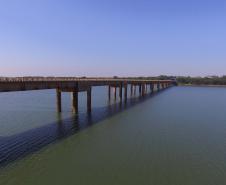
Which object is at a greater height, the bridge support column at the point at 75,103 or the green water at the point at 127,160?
Answer: the bridge support column at the point at 75,103

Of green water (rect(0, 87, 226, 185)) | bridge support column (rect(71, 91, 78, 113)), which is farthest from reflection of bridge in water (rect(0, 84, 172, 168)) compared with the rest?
bridge support column (rect(71, 91, 78, 113))

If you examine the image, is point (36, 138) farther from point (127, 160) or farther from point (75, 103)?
point (75, 103)

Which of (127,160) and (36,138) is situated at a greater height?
(36,138)

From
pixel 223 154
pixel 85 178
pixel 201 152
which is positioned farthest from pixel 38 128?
pixel 223 154

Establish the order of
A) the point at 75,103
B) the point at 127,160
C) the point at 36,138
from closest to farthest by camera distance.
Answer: the point at 127,160
the point at 36,138
the point at 75,103

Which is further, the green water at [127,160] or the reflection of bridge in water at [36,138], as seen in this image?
the reflection of bridge in water at [36,138]

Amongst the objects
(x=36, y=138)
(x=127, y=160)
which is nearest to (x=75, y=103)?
(x=36, y=138)

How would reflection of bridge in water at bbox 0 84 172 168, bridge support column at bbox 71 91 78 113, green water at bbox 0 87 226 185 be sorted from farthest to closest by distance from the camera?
bridge support column at bbox 71 91 78 113, reflection of bridge in water at bbox 0 84 172 168, green water at bbox 0 87 226 185

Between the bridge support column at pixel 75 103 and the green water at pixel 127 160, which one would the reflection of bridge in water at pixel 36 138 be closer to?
the green water at pixel 127 160

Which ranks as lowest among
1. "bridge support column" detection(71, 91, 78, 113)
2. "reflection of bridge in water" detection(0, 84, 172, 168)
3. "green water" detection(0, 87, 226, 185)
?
"green water" detection(0, 87, 226, 185)

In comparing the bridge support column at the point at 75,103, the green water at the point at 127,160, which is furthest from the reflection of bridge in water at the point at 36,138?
the bridge support column at the point at 75,103

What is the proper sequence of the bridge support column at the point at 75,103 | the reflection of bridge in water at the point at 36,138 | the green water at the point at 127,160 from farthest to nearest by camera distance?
1. the bridge support column at the point at 75,103
2. the reflection of bridge in water at the point at 36,138
3. the green water at the point at 127,160

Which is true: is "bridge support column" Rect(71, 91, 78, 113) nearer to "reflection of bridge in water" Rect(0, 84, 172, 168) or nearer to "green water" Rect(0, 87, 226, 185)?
"reflection of bridge in water" Rect(0, 84, 172, 168)
